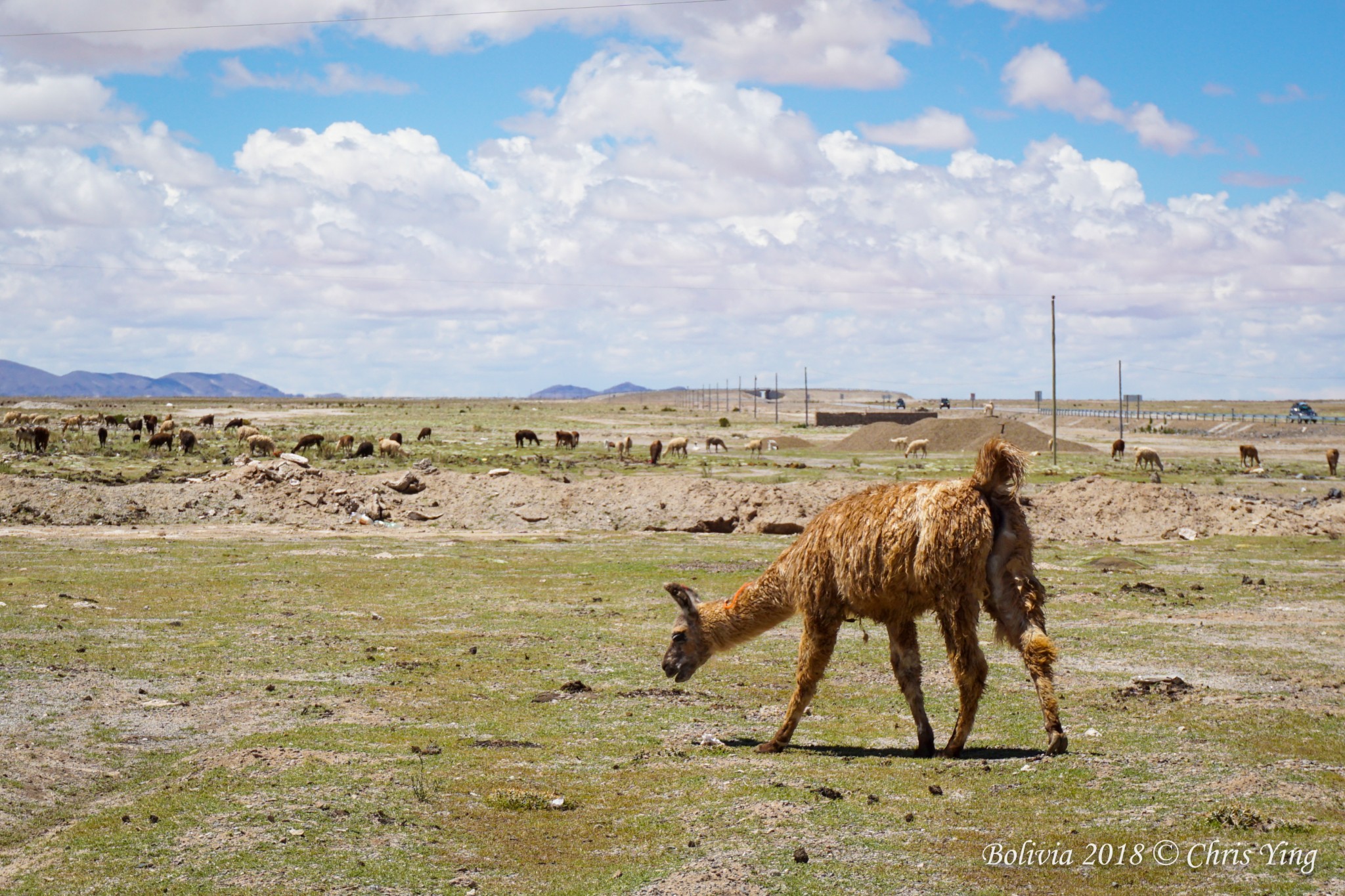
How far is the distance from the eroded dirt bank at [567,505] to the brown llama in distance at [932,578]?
24712 mm

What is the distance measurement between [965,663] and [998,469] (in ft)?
5.99

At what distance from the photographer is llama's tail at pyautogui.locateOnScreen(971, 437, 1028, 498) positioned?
10445mm

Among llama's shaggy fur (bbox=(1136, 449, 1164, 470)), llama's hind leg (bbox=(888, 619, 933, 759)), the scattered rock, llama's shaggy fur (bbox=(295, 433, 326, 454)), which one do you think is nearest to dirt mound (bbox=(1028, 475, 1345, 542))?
llama's shaggy fur (bbox=(1136, 449, 1164, 470))

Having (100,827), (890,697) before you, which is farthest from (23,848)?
(890,697)

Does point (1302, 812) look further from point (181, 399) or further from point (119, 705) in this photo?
point (181, 399)

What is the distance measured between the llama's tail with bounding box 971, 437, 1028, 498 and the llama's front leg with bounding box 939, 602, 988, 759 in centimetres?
109

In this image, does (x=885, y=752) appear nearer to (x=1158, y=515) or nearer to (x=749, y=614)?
(x=749, y=614)

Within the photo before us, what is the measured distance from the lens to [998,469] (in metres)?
10.5

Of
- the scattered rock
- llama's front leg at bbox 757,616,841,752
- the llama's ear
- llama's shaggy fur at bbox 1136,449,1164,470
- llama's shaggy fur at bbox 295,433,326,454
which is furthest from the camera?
llama's shaggy fur at bbox 295,433,326,454

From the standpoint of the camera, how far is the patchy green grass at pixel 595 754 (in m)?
8.13

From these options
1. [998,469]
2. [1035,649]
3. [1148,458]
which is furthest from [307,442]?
[1035,649]

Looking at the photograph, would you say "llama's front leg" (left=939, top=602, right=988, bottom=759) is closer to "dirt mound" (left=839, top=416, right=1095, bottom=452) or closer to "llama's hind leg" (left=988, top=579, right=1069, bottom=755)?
"llama's hind leg" (left=988, top=579, right=1069, bottom=755)

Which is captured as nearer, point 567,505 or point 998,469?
point 998,469

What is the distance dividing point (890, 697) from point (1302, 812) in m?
6.01
